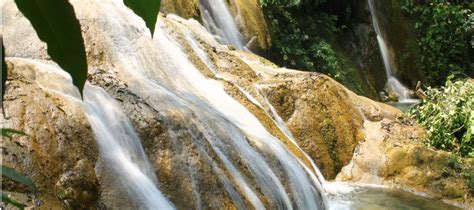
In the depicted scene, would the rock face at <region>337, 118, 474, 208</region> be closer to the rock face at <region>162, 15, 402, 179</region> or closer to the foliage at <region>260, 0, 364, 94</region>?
the rock face at <region>162, 15, 402, 179</region>

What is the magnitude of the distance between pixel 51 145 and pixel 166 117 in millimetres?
1224

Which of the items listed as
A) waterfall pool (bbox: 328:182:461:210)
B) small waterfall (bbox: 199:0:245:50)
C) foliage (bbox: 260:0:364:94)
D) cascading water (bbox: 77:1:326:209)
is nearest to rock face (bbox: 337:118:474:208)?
waterfall pool (bbox: 328:182:461:210)

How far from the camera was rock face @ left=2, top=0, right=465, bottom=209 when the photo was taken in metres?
4.04

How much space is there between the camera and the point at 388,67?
13.8 meters

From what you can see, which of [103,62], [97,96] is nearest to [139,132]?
[97,96]

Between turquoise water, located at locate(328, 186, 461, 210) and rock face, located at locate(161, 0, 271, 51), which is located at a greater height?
rock face, located at locate(161, 0, 271, 51)

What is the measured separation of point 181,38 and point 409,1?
27.7 ft

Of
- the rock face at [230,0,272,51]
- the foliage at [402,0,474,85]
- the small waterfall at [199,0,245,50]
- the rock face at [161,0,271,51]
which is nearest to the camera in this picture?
the rock face at [161,0,271,51]

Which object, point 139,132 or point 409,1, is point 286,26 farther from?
point 139,132

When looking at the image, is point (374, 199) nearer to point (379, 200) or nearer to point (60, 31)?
point (379, 200)

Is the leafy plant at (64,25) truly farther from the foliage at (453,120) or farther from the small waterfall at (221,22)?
the small waterfall at (221,22)

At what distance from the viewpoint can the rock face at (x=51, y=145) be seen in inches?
147

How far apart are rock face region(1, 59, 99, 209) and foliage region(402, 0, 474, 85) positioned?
1101 cm

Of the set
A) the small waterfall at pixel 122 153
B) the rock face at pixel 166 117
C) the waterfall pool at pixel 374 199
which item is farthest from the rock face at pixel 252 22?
the small waterfall at pixel 122 153
